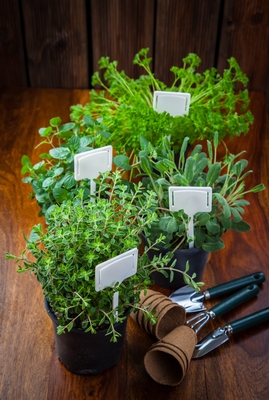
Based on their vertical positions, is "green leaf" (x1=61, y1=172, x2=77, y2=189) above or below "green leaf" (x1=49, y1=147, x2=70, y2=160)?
below

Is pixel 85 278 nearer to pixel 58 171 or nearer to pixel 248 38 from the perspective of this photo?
pixel 58 171

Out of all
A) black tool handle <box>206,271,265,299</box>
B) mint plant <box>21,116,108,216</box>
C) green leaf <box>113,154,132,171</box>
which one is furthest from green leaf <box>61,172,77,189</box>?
black tool handle <box>206,271,265,299</box>

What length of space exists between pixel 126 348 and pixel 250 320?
320mm

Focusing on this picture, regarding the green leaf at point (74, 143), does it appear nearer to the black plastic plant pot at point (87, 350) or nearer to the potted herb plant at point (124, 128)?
the potted herb plant at point (124, 128)

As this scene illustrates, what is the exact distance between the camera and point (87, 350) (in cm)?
→ 119

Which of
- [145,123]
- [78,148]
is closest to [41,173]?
[78,148]

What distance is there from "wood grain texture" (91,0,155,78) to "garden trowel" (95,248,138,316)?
139 cm

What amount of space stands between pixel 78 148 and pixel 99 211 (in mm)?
372

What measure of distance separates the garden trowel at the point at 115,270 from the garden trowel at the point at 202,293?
286 mm

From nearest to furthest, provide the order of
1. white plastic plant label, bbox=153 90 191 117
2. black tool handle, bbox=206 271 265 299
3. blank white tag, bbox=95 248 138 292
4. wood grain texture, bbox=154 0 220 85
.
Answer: blank white tag, bbox=95 248 138 292 < black tool handle, bbox=206 271 265 299 < white plastic plant label, bbox=153 90 191 117 < wood grain texture, bbox=154 0 220 85

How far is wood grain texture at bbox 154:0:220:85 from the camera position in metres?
2.20

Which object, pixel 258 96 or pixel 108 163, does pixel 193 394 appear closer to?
pixel 108 163

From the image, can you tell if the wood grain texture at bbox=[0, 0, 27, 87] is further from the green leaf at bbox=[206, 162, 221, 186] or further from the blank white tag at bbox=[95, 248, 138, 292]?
the blank white tag at bbox=[95, 248, 138, 292]

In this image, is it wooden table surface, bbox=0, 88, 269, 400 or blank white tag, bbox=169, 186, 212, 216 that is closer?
wooden table surface, bbox=0, 88, 269, 400
